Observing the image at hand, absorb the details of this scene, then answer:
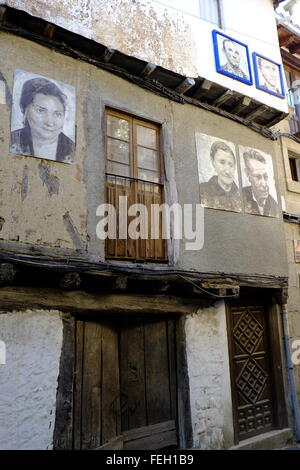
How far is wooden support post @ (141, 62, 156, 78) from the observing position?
17.8 ft

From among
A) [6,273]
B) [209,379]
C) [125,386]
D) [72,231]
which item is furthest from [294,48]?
[6,273]

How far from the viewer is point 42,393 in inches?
154

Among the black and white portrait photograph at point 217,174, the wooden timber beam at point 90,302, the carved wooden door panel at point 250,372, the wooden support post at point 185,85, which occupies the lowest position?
the carved wooden door panel at point 250,372

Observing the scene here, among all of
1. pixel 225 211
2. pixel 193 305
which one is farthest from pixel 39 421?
pixel 225 211

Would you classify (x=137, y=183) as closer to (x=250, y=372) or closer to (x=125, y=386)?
(x=125, y=386)

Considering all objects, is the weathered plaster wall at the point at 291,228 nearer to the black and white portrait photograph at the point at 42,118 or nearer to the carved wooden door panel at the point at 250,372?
the carved wooden door panel at the point at 250,372

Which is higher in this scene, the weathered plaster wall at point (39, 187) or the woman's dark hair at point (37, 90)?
the woman's dark hair at point (37, 90)

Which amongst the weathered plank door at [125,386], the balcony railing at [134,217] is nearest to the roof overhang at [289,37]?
the balcony railing at [134,217]

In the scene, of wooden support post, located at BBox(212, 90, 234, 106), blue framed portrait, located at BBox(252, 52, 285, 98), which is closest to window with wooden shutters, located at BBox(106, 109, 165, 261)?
wooden support post, located at BBox(212, 90, 234, 106)

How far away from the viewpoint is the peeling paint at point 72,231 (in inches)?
174

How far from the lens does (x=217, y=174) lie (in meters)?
6.18

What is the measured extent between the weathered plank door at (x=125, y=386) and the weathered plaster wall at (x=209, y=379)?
285 millimetres

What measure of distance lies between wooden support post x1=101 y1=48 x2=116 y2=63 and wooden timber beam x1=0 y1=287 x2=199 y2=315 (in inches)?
131

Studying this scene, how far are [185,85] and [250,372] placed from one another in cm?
494
